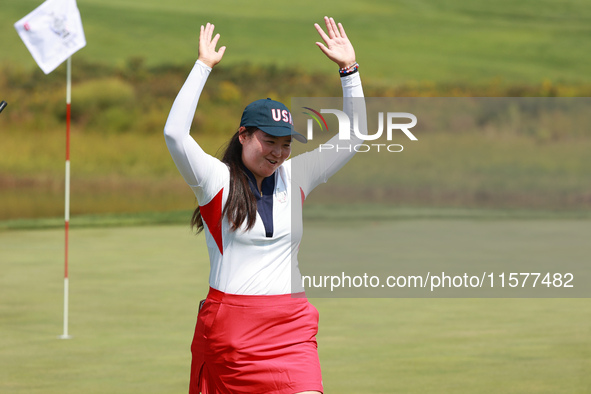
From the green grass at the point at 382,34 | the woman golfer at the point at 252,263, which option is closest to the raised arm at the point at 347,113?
the woman golfer at the point at 252,263

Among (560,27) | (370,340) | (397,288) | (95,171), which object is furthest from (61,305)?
(560,27)

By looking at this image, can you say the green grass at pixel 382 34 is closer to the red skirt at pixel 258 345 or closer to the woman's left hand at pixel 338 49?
the woman's left hand at pixel 338 49

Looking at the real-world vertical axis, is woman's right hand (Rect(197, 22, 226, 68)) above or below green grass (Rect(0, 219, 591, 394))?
above

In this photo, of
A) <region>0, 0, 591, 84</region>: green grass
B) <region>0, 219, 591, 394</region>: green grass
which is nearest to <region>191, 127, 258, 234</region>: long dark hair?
<region>0, 219, 591, 394</region>: green grass

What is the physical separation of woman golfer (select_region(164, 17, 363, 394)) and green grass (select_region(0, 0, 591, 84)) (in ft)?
94.3

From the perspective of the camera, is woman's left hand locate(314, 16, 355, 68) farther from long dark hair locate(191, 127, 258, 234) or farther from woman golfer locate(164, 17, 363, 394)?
long dark hair locate(191, 127, 258, 234)

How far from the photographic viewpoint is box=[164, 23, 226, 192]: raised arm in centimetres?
330

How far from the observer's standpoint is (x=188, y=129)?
3.37 meters

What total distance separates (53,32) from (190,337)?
238 cm

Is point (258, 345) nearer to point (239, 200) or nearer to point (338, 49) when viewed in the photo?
point (239, 200)

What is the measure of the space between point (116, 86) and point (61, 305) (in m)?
21.8

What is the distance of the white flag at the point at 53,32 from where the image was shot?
7.26 m

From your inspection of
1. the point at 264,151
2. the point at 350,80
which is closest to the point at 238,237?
the point at 264,151

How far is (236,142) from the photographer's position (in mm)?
3605
